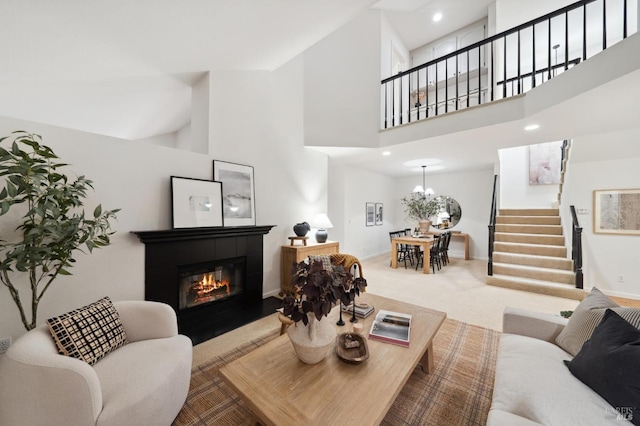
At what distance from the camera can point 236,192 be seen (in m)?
3.24

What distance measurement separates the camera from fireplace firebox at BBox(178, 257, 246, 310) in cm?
279

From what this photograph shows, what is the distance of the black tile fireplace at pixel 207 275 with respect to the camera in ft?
8.23

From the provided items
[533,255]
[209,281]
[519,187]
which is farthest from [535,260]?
[209,281]

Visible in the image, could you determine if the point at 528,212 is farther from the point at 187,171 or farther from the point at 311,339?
the point at 187,171

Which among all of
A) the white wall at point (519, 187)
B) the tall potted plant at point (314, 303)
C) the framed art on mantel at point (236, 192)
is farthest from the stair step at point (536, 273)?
the framed art on mantel at point (236, 192)

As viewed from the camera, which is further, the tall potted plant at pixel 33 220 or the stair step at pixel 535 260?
the stair step at pixel 535 260

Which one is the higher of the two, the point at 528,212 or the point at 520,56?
the point at 520,56

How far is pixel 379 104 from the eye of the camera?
4.39 meters

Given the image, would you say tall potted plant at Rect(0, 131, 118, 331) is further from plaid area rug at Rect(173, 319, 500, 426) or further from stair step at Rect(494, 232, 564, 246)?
stair step at Rect(494, 232, 564, 246)

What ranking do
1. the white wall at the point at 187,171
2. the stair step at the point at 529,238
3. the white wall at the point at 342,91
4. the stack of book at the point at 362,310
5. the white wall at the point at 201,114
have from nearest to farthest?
the stack of book at the point at 362,310
the white wall at the point at 187,171
the white wall at the point at 201,114
the white wall at the point at 342,91
the stair step at the point at 529,238

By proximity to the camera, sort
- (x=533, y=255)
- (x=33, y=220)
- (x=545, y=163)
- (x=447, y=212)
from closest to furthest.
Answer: (x=33, y=220) < (x=533, y=255) < (x=545, y=163) < (x=447, y=212)

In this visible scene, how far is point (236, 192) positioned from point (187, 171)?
0.65 m

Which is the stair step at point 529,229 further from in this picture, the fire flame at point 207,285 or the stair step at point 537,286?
the fire flame at point 207,285

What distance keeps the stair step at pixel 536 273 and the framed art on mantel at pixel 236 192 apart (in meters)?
4.57
